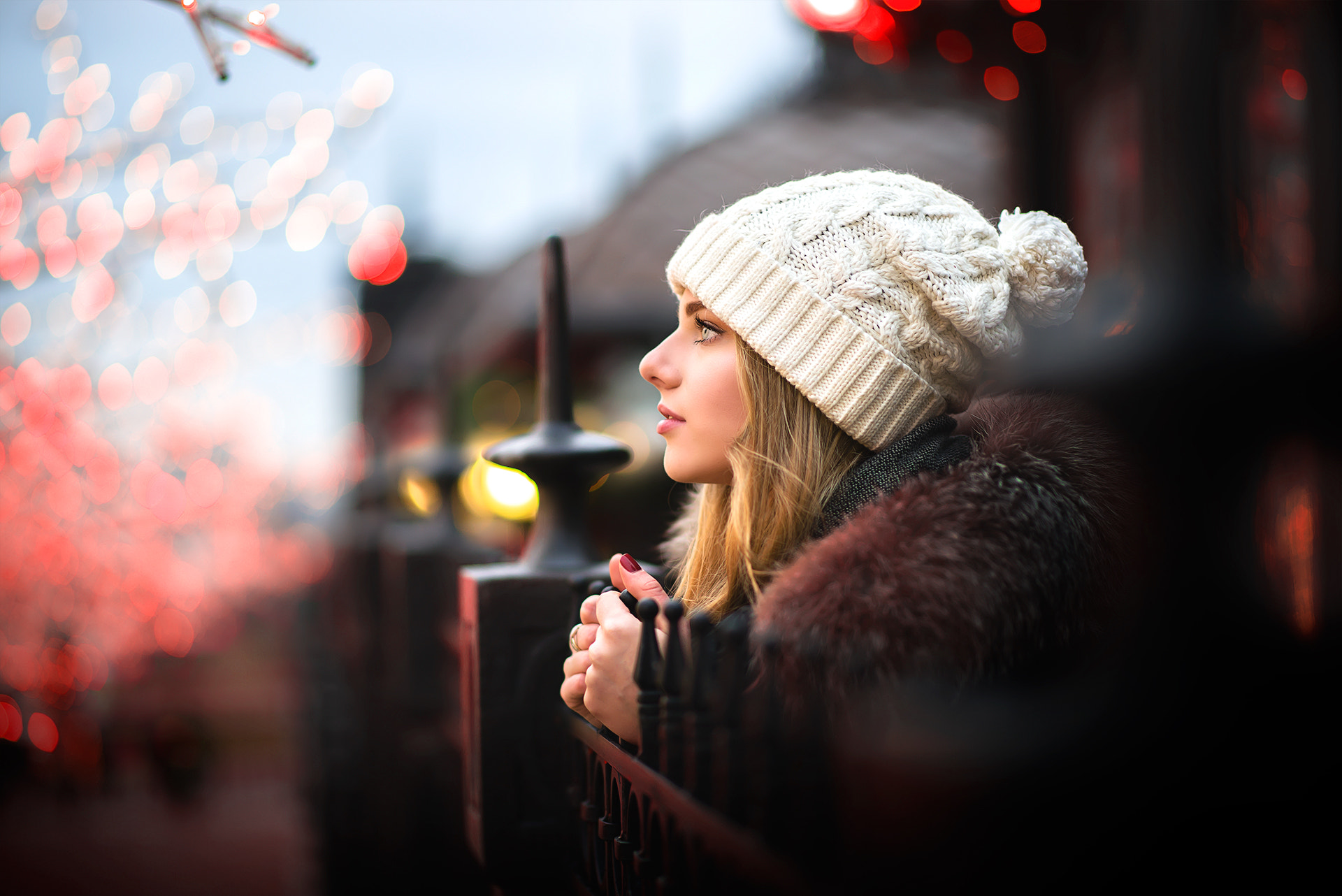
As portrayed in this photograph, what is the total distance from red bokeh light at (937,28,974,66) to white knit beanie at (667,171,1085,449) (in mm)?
4879

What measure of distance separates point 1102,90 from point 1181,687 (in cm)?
558

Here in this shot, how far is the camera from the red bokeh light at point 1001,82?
20.7 ft

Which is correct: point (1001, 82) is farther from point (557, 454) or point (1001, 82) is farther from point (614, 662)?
point (614, 662)

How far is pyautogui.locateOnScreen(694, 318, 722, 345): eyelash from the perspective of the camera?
204 centimetres

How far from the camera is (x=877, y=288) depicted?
189cm

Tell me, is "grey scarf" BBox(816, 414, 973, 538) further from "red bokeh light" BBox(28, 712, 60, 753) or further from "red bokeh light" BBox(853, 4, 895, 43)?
"red bokeh light" BBox(28, 712, 60, 753)

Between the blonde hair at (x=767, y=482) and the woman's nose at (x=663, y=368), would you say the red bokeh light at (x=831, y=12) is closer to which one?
the woman's nose at (x=663, y=368)

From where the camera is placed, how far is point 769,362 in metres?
1.93

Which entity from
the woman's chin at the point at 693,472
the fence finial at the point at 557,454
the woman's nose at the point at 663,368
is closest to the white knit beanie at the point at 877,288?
the woman's nose at the point at 663,368

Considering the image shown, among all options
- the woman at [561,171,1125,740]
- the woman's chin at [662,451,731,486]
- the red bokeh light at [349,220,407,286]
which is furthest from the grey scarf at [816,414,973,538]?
the red bokeh light at [349,220,407,286]

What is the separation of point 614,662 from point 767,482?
0.52 metres

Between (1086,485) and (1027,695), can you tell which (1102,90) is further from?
(1027,695)

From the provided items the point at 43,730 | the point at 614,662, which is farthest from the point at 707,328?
the point at 43,730

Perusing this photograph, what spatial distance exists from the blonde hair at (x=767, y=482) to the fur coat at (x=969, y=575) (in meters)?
0.28
